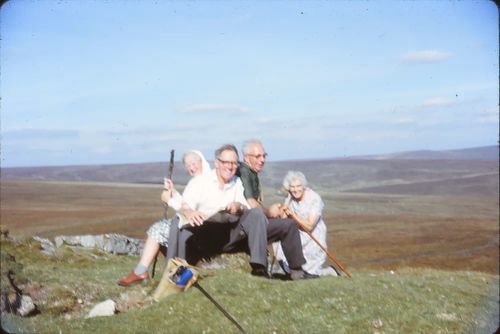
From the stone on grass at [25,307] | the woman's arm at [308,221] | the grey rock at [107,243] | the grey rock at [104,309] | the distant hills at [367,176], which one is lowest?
the distant hills at [367,176]

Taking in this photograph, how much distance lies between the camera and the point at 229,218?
31.7ft

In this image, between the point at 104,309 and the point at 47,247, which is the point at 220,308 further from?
the point at 47,247

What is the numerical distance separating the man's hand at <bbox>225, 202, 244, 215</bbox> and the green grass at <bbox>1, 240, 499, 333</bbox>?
1078 millimetres

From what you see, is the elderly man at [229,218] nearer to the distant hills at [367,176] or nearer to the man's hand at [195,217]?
the man's hand at [195,217]

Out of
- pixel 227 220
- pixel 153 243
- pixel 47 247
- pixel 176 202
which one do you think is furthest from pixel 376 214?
pixel 176 202

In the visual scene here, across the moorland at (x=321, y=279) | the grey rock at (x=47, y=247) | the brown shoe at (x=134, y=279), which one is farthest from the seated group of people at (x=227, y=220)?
the grey rock at (x=47, y=247)

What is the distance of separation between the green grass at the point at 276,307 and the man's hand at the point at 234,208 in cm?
108

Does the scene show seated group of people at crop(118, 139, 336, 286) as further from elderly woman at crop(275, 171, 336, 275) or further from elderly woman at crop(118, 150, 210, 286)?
elderly woman at crop(275, 171, 336, 275)

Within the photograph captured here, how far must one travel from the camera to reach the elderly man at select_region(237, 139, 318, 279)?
987cm

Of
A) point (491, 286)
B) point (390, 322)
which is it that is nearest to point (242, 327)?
point (390, 322)

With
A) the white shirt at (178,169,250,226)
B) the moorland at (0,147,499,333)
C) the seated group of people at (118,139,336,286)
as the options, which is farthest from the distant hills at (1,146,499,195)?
the white shirt at (178,169,250,226)

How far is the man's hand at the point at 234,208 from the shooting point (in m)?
9.48

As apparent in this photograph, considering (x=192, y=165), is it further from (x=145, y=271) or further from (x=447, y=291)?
→ (x=447, y=291)

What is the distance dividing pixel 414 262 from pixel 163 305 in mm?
20296
